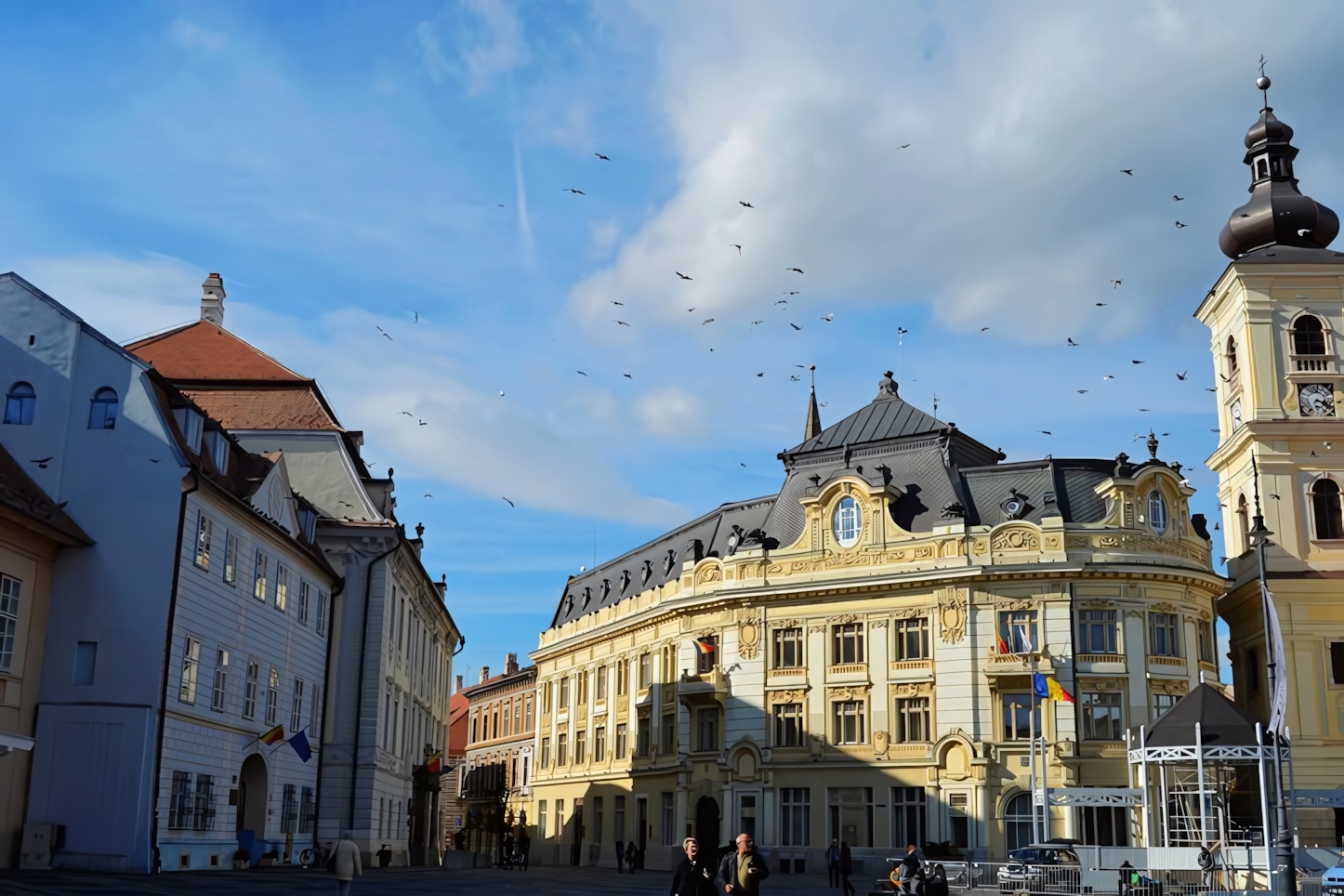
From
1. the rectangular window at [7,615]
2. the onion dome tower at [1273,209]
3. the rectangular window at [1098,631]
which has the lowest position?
the rectangular window at [7,615]

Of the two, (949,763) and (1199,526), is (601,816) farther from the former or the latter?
(1199,526)

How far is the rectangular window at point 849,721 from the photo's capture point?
55594 millimetres

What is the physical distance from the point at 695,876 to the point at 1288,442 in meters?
49.7

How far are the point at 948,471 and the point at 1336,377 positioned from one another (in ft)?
54.4

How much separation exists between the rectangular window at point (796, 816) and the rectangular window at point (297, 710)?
75.1 feet

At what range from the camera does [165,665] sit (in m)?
30.0

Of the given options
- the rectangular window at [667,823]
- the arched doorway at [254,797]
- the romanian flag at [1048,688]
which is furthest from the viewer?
the rectangular window at [667,823]

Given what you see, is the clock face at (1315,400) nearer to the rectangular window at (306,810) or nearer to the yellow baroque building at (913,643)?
the yellow baroque building at (913,643)

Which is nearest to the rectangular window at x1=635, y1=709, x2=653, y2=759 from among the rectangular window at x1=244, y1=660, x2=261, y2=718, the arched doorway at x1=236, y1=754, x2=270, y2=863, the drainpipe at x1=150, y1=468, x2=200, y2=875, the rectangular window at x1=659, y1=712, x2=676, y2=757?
the rectangular window at x1=659, y1=712, x2=676, y2=757

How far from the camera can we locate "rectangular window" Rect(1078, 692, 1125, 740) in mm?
51375

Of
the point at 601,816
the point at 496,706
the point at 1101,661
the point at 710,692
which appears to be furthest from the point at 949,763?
the point at 496,706

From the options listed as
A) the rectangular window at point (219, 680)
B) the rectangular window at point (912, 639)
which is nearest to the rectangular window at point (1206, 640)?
the rectangular window at point (912, 639)

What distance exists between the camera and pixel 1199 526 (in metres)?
57.1

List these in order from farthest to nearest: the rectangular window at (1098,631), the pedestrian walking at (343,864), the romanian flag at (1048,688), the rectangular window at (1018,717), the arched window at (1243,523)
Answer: the arched window at (1243,523), the rectangular window at (1098,631), the rectangular window at (1018,717), the romanian flag at (1048,688), the pedestrian walking at (343,864)
